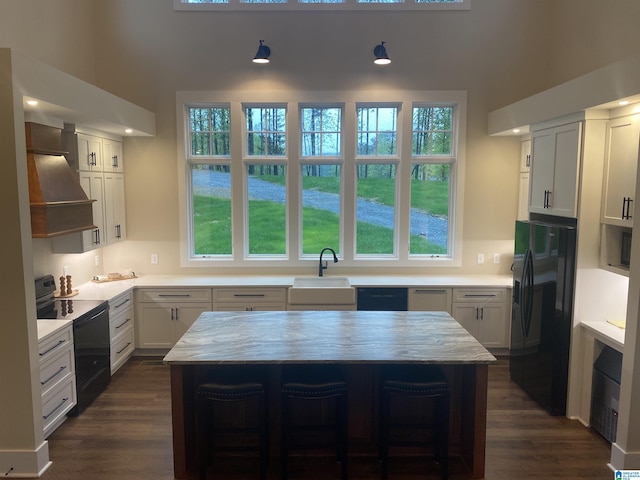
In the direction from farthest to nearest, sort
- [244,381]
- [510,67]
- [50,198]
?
[510,67] → [50,198] → [244,381]

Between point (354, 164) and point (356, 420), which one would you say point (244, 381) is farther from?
point (354, 164)

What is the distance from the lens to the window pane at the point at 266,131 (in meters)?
5.38

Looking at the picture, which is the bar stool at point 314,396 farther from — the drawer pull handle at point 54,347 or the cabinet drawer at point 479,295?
the cabinet drawer at point 479,295

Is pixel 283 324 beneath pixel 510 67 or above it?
beneath

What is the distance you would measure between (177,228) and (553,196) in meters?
3.97

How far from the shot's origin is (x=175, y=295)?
4914 mm

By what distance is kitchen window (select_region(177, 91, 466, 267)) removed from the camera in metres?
5.35

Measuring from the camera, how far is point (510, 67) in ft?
17.1

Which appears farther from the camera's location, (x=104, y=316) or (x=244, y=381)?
(x=104, y=316)

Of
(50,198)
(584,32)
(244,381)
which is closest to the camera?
(244,381)

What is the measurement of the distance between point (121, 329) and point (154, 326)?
0.39 m

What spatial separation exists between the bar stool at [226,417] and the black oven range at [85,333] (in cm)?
140

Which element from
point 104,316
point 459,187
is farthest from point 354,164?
point 104,316

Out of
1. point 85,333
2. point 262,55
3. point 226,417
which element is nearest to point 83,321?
point 85,333
